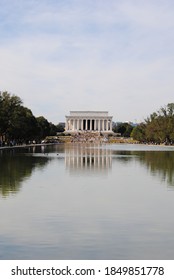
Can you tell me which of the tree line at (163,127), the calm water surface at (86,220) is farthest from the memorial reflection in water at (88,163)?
the tree line at (163,127)

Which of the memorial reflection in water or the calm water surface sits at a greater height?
the memorial reflection in water

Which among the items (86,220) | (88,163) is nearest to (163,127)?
(88,163)

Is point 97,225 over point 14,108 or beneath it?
beneath

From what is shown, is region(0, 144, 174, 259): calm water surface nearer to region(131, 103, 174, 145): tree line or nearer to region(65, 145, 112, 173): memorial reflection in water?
region(65, 145, 112, 173): memorial reflection in water

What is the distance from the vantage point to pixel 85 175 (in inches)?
1190

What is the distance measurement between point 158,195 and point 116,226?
21.0ft

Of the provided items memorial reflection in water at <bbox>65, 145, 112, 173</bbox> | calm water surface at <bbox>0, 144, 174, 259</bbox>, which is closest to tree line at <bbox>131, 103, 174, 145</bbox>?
memorial reflection in water at <bbox>65, 145, 112, 173</bbox>

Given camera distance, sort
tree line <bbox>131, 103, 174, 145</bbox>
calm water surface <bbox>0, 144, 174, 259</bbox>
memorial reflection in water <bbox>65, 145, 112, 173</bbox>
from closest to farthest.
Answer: calm water surface <bbox>0, 144, 174, 259</bbox> < memorial reflection in water <bbox>65, 145, 112, 173</bbox> < tree line <bbox>131, 103, 174, 145</bbox>

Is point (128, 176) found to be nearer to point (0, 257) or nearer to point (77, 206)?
point (77, 206)

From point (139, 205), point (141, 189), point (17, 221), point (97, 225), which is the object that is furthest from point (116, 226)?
point (141, 189)

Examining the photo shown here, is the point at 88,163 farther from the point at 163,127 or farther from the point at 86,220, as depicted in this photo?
the point at 163,127

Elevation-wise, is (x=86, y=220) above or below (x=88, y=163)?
below

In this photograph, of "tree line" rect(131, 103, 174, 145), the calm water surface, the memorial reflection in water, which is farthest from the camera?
"tree line" rect(131, 103, 174, 145)

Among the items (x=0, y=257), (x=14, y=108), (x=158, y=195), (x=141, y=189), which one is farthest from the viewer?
(x=14, y=108)
